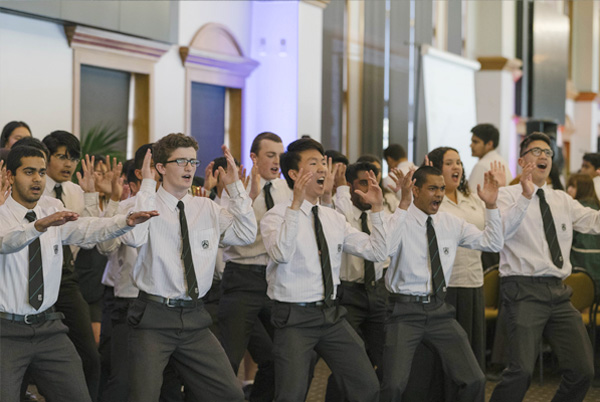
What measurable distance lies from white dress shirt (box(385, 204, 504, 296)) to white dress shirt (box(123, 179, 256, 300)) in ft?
2.86

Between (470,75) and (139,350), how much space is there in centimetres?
999

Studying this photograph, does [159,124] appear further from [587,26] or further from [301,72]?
[587,26]

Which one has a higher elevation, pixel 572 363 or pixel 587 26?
pixel 587 26

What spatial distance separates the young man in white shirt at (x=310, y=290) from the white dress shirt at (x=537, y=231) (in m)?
0.96

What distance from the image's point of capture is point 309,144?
15.0ft

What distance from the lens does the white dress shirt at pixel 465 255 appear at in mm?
5395

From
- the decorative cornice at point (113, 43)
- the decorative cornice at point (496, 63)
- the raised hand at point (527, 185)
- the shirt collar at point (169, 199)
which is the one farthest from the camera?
the decorative cornice at point (496, 63)

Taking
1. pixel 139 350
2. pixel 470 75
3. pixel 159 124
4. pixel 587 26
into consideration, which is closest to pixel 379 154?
pixel 470 75

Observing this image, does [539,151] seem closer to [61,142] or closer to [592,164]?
[61,142]

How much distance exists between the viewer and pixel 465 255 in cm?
548

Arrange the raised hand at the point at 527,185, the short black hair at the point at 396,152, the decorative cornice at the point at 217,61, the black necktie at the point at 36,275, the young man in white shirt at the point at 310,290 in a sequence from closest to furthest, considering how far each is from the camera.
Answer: the black necktie at the point at 36,275 → the young man in white shirt at the point at 310,290 → the raised hand at the point at 527,185 → the short black hair at the point at 396,152 → the decorative cornice at the point at 217,61

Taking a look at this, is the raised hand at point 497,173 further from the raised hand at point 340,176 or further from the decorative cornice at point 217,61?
the decorative cornice at point 217,61

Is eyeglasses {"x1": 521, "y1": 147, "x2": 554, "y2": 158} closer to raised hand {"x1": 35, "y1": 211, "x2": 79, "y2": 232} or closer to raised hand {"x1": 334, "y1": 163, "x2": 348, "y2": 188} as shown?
raised hand {"x1": 334, "y1": 163, "x2": 348, "y2": 188}

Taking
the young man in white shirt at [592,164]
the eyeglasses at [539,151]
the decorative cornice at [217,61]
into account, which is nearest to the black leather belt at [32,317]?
the eyeglasses at [539,151]
